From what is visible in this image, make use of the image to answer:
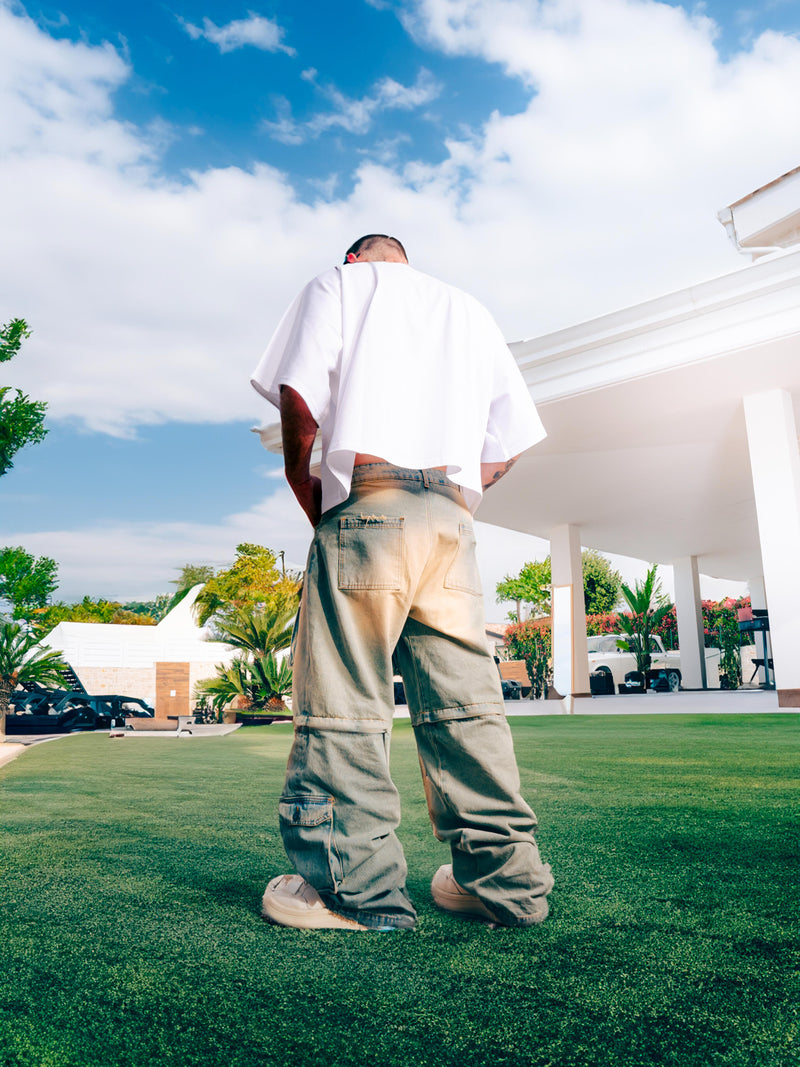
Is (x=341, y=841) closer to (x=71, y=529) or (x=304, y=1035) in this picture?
(x=304, y=1035)

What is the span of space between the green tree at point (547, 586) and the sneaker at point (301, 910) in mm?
33312

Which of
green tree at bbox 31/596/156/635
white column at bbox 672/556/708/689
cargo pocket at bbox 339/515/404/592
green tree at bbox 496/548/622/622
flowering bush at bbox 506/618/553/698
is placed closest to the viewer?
cargo pocket at bbox 339/515/404/592

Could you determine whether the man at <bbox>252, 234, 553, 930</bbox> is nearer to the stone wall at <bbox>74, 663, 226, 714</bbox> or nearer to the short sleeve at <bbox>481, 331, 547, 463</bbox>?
the short sleeve at <bbox>481, 331, 547, 463</bbox>

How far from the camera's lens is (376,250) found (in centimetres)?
195

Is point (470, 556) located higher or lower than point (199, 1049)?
higher

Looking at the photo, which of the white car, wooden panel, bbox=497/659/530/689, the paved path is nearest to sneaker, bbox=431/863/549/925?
the paved path

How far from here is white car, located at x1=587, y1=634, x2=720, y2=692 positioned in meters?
17.1

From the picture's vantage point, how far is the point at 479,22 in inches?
428

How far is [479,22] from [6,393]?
568 inches

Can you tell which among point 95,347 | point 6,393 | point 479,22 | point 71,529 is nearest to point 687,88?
point 479,22

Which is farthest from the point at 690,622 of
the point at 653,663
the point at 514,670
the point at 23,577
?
the point at 23,577

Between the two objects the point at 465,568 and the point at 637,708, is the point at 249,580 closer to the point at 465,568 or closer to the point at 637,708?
the point at 637,708

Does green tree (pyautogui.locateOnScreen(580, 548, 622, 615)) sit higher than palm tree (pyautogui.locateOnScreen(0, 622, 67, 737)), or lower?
higher

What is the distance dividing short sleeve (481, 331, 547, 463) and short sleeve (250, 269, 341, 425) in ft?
1.68
